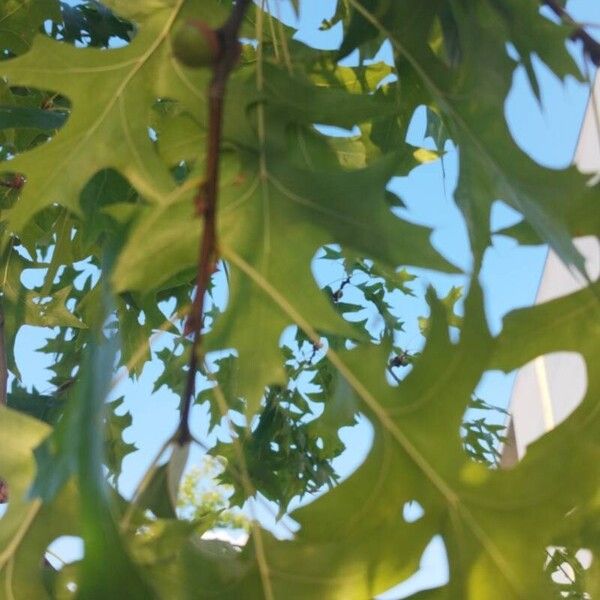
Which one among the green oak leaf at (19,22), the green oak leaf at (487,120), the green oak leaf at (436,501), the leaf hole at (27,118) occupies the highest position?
the green oak leaf at (19,22)

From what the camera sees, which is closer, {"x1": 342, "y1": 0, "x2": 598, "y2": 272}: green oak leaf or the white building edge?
{"x1": 342, "y1": 0, "x2": 598, "y2": 272}: green oak leaf

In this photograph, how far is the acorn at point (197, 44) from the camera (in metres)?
0.37

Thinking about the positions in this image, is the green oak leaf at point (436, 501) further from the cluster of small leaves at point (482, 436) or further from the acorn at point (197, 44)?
the cluster of small leaves at point (482, 436)

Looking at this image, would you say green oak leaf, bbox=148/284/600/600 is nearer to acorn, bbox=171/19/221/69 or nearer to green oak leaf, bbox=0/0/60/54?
acorn, bbox=171/19/221/69

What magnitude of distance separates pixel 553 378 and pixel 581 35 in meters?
3.64

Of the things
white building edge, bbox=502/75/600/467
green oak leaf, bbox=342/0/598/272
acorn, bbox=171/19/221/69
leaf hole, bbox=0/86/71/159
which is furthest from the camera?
white building edge, bbox=502/75/600/467

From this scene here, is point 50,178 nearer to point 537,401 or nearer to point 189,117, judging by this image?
point 189,117

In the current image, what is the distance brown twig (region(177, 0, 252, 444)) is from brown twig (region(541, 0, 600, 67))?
0.65 ft

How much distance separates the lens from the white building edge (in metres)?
3.36

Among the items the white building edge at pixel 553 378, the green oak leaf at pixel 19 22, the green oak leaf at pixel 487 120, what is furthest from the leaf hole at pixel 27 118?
the white building edge at pixel 553 378

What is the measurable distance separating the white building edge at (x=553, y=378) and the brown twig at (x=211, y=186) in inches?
100

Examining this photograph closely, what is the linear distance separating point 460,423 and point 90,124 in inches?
10.6

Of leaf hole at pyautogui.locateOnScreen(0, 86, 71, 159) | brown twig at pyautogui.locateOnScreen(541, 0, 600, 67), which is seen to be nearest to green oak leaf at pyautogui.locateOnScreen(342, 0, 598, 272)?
brown twig at pyautogui.locateOnScreen(541, 0, 600, 67)

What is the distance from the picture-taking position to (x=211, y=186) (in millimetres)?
412
